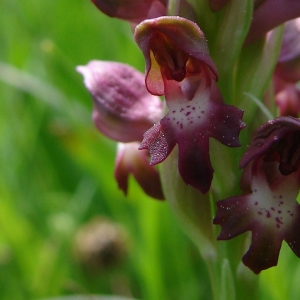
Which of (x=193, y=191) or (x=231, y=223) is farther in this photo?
(x=193, y=191)

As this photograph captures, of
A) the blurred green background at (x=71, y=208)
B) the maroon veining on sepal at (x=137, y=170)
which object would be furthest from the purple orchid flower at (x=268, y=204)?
the blurred green background at (x=71, y=208)

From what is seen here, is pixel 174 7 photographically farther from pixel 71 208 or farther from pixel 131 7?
pixel 71 208

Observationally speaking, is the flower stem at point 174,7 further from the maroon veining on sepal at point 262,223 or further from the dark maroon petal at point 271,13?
the maroon veining on sepal at point 262,223

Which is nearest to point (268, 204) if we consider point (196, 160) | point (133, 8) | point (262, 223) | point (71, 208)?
point (262, 223)

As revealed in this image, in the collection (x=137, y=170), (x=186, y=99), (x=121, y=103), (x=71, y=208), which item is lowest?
(x=71, y=208)

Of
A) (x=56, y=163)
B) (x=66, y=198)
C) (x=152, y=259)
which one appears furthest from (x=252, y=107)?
(x=56, y=163)

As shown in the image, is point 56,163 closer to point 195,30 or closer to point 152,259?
point 152,259

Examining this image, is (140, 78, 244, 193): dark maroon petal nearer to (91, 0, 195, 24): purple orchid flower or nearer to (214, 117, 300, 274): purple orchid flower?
(214, 117, 300, 274): purple orchid flower

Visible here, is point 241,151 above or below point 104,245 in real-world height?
above
